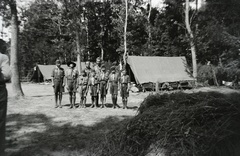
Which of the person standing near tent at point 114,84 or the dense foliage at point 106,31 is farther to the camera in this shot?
the dense foliage at point 106,31

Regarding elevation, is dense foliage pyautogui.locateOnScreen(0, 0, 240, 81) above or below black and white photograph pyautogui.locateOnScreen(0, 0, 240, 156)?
above

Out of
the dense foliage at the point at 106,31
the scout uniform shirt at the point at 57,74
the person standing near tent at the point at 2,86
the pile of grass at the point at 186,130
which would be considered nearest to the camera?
the pile of grass at the point at 186,130

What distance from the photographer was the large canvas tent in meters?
17.6

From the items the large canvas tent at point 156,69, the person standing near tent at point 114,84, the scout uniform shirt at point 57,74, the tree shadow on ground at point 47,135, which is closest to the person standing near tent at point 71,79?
the scout uniform shirt at point 57,74

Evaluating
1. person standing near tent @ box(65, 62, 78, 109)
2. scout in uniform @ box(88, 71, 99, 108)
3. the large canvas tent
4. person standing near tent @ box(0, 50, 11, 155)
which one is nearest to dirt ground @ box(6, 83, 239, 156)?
person standing near tent @ box(0, 50, 11, 155)

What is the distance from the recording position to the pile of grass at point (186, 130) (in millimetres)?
1794

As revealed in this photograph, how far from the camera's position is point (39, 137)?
5488mm

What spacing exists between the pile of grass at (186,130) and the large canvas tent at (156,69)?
586 inches

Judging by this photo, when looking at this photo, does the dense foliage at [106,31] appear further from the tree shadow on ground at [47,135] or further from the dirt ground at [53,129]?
the tree shadow on ground at [47,135]

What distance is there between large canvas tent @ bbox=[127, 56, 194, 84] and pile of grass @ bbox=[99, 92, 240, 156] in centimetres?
1489

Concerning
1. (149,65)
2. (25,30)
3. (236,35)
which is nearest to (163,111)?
(236,35)

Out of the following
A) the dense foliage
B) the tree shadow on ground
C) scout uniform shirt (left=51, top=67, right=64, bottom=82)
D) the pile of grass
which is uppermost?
the dense foliage

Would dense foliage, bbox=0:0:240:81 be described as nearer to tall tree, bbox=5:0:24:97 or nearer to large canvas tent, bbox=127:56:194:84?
tall tree, bbox=5:0:24:97

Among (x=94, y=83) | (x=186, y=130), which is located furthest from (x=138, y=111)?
(x=94, y=83)
